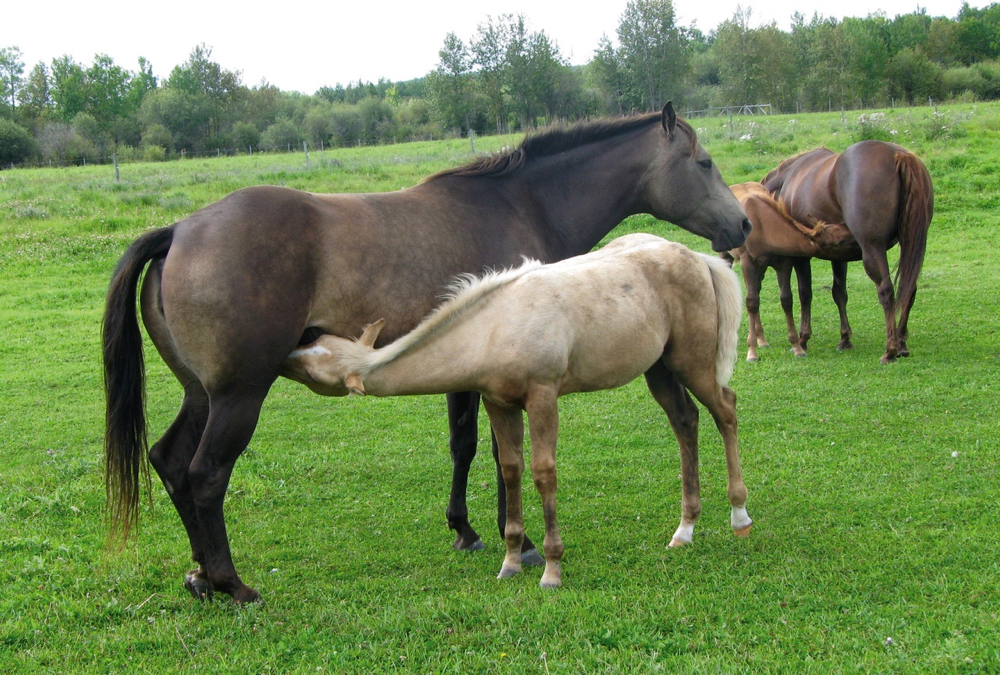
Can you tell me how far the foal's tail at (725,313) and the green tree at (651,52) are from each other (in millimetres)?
49275

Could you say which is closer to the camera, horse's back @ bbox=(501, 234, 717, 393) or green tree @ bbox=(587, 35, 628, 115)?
horse's back @ bbox=(501, 234, 717, 393)

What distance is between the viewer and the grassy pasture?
3.43 m

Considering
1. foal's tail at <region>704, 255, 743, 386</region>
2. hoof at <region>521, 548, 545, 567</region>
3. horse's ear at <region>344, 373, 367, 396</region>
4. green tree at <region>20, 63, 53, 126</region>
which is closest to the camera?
horse's ear at <region>344, 373, 367, 396</region>

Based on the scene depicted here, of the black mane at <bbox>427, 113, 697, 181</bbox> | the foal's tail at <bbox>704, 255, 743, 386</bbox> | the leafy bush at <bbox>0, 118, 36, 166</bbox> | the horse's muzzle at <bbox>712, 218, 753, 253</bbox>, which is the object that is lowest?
the foal's tail at <bbox>704, 255, 743, 386</bbox>

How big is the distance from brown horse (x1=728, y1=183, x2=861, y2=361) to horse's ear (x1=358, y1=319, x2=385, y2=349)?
6111 millimetres

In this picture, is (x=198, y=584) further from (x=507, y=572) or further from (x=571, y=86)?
(x=571, y=86)

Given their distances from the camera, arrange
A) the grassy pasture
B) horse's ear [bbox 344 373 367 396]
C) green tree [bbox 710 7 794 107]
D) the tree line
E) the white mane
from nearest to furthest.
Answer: the grassy pasture
horse's ear [bbox 344 373 367 396]
the white mane
the tree line
green tree [bbox 710 7 794 107]

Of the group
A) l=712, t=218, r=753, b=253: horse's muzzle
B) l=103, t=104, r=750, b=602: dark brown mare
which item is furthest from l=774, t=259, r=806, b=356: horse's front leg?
l=103, t=104, r=750, b=602: dark brown mare

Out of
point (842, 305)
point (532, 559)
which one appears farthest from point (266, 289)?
point (842, 305)

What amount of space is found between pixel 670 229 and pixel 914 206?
7.78 meters

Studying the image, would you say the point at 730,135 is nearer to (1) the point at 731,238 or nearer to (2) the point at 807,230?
(2) the point at 807,230

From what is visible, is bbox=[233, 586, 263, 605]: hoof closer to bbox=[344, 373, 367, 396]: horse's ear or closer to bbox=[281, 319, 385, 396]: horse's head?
bbox=[281, 319, 385, 396]: horse's head

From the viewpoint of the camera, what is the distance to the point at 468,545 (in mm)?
4855

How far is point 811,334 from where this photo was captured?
31.9 ft
